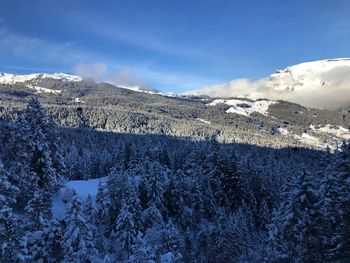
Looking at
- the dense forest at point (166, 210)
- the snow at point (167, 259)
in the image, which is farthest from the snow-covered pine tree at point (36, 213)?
the snow at point (167, 259)

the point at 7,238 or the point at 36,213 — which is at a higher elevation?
the point at 7,238

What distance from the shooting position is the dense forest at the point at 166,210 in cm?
2319

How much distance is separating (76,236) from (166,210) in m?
24.4

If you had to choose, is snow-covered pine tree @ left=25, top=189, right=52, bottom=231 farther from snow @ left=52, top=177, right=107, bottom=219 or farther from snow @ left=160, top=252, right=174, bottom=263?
snow @ left=160, top=252, right=174, bottom=263

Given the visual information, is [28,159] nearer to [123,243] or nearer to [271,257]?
[123,243]

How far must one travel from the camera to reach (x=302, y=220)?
26.8m

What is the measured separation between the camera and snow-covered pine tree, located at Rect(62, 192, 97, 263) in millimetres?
22766

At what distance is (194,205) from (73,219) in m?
27.4

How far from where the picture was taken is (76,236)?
22672mm

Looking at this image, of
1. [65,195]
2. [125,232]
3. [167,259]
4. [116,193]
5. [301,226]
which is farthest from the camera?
[116,193]

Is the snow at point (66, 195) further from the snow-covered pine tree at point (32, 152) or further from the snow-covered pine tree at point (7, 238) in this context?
the snow-covered pine tree at point (7, 238)

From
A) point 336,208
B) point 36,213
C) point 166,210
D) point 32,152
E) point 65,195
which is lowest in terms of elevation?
point 166,210

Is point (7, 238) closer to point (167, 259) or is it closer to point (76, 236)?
point (76, 236)

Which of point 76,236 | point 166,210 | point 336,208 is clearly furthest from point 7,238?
point 166,210
